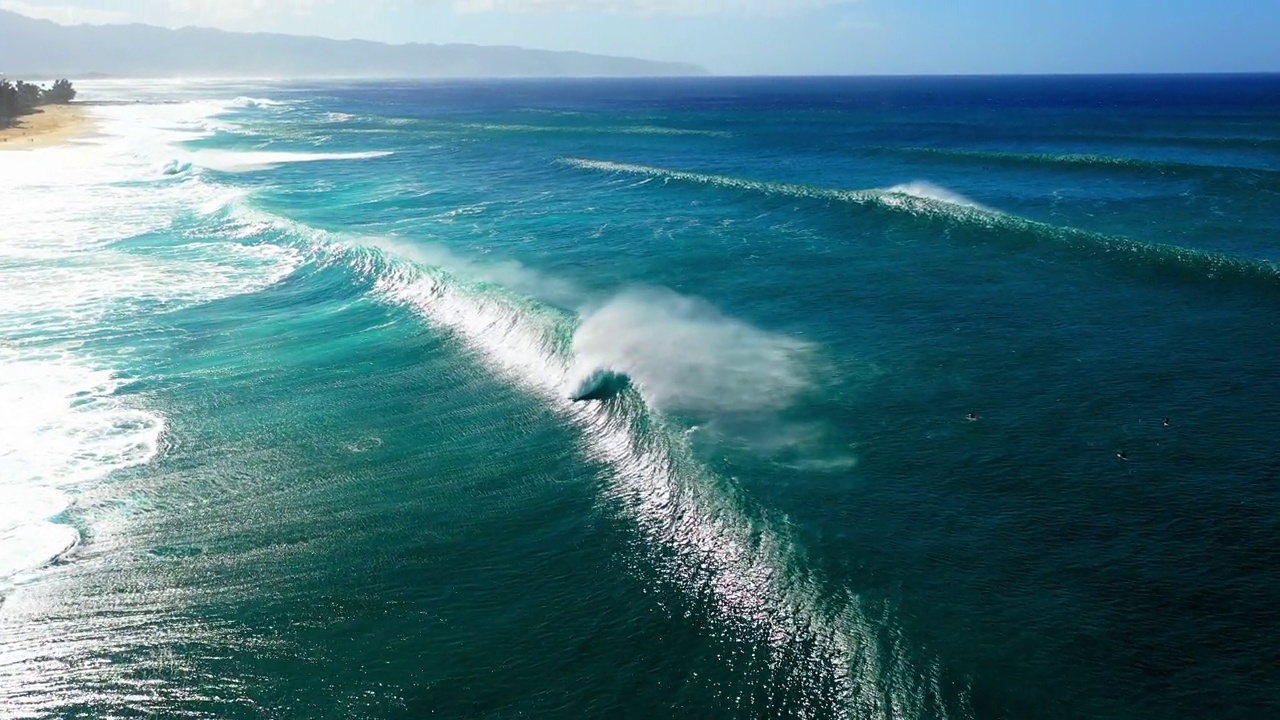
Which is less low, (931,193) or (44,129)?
(44,129)

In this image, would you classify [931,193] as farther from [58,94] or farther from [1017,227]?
[58,94]

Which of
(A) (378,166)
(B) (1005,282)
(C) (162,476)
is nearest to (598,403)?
(C) (162,476)

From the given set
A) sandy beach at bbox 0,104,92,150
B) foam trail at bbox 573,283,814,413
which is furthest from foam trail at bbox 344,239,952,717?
sandy beach at bbox 0,104,92,150

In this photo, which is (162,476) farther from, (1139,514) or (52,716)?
(1139,514)

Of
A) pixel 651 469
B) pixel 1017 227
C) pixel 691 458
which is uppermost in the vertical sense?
pixel 1017 227

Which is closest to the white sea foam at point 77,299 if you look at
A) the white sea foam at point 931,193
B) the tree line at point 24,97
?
the white sea foam at point 931,193

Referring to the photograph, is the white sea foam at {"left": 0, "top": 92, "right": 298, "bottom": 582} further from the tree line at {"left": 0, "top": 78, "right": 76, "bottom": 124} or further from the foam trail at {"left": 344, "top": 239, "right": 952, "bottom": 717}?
the tree line at {"left": 0, "top": 78, "right": 76, "bottom": 124}

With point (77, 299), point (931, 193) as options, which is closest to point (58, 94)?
point (77, 299)
